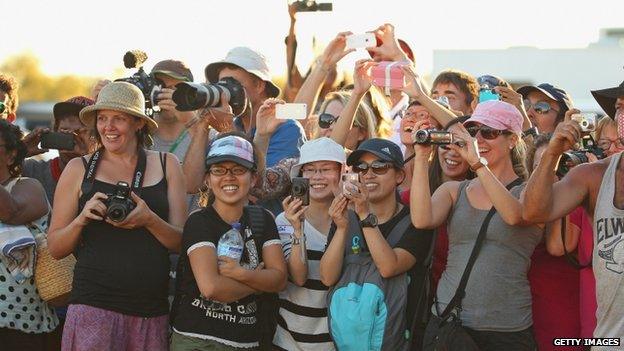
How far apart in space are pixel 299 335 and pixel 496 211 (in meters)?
1.30

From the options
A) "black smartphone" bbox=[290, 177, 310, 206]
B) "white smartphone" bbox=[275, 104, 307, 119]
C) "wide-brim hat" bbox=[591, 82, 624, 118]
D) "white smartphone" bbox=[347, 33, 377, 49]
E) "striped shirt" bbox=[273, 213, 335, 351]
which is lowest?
"striped shirt" bbox=[273, 213, 335, 351]

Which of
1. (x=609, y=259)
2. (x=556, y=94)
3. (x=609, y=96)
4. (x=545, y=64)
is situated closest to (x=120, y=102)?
(x=609, y=96)

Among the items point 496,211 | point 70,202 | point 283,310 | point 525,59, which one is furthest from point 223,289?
point 525,59

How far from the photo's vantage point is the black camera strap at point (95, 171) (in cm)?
650

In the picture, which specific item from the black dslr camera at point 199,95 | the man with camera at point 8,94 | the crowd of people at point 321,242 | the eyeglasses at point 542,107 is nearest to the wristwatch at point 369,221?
the crowd of people at point 321,242

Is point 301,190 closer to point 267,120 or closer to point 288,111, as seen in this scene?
point 288,111

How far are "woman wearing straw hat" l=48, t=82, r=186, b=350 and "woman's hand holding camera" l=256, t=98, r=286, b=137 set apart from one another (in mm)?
802

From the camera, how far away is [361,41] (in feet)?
25.7

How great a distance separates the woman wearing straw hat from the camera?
6312mm

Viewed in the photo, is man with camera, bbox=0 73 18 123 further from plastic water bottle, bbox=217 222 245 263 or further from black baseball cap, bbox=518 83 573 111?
black baseball cap, bbox=518 83 573 111

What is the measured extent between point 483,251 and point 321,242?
0.98 meters

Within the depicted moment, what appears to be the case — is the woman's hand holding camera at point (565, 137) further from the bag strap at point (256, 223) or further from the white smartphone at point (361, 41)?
the white smartphone at point (361, 41)

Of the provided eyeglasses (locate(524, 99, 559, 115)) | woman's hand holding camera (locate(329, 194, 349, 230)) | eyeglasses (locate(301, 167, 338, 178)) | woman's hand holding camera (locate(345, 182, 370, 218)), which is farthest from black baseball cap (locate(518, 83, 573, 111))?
woman's hand holding camera (locate(329, 194, 349, 230))

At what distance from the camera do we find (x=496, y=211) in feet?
20.3
